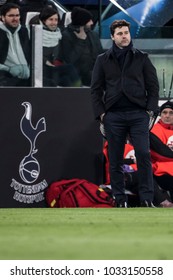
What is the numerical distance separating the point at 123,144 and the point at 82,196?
3.32ft

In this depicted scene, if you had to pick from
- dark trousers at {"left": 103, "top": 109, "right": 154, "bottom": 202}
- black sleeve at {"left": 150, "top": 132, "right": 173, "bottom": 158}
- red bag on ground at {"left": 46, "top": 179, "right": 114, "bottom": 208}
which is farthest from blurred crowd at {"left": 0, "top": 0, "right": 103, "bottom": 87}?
dark trousers at {"left": 103, "top": 109, "right": 154, "bottom": 202}

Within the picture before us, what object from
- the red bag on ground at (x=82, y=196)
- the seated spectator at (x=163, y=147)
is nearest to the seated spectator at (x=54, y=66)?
the seated spectator at (x=163, y=147)

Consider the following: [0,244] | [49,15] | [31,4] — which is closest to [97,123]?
[49,15]

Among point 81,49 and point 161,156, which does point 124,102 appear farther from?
point 81,49

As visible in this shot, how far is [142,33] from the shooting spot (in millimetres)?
15695

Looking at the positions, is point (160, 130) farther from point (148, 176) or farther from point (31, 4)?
point (31, 4)

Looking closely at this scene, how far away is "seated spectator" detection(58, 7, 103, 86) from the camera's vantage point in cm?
1456

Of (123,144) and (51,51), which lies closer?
(123,144)

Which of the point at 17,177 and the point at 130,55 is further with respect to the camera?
the point at 17,177

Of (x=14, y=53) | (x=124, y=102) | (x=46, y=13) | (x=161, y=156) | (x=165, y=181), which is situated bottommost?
(x=165, y=181)

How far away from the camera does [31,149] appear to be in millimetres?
14461

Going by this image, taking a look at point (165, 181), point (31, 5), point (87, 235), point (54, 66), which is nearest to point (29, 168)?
point (54, 66)

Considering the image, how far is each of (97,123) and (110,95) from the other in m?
1.96

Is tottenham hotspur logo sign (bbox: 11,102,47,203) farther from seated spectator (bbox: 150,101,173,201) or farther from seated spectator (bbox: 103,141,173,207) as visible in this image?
seated spectator (bbox: 150,101,173,201)
